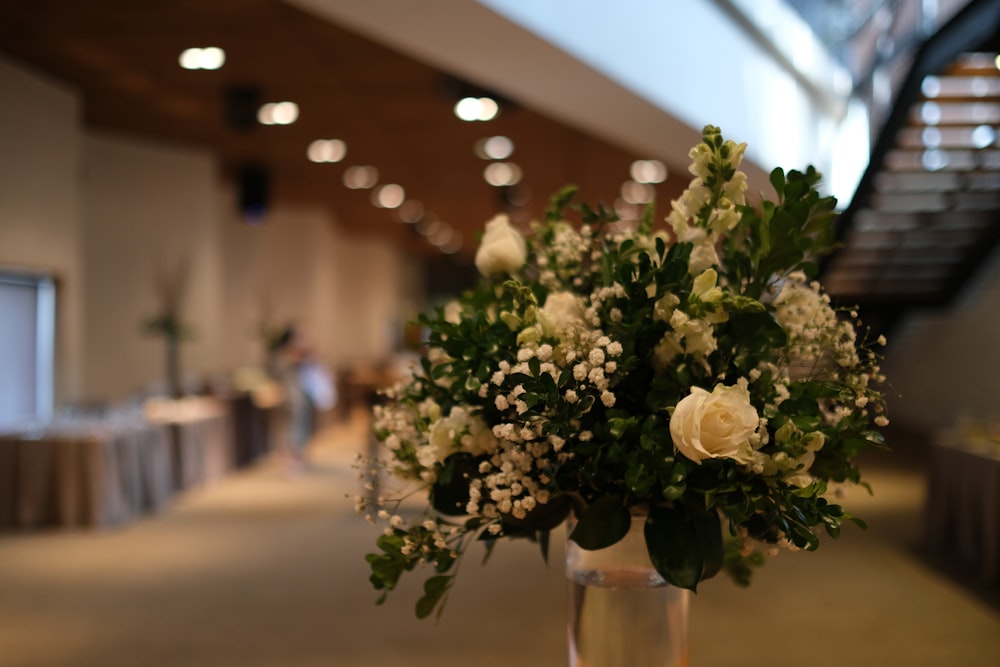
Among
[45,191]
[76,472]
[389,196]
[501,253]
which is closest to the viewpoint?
[501,253]

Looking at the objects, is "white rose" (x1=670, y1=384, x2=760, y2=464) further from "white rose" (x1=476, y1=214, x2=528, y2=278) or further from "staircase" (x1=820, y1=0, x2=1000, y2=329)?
"staircase" (x1=820, y1=0, x2=1000, y2=329)

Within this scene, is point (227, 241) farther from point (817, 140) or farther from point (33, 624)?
point (33, 624)

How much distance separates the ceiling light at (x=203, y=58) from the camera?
7.20 m

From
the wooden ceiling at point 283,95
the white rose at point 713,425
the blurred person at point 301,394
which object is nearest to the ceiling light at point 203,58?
the wooden ceiling at point 283,95

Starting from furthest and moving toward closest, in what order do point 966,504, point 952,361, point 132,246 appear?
point 952,361 → point 132,246 → point 966,504

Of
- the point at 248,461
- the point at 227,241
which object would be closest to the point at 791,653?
the point at 248,461

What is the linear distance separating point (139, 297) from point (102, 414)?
283 cm

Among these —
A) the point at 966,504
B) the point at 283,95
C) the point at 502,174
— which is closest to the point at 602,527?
the point at 966,504

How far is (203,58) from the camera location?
7383 mm

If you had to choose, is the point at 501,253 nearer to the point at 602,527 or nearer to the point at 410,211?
the point at 602,527

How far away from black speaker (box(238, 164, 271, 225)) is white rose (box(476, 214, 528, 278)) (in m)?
11.3

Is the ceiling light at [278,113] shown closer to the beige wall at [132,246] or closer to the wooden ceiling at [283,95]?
the wooden ceiling at [283,95]

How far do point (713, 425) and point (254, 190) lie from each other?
11838 millimetres

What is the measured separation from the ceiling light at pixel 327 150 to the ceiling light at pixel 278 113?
3.52ft
